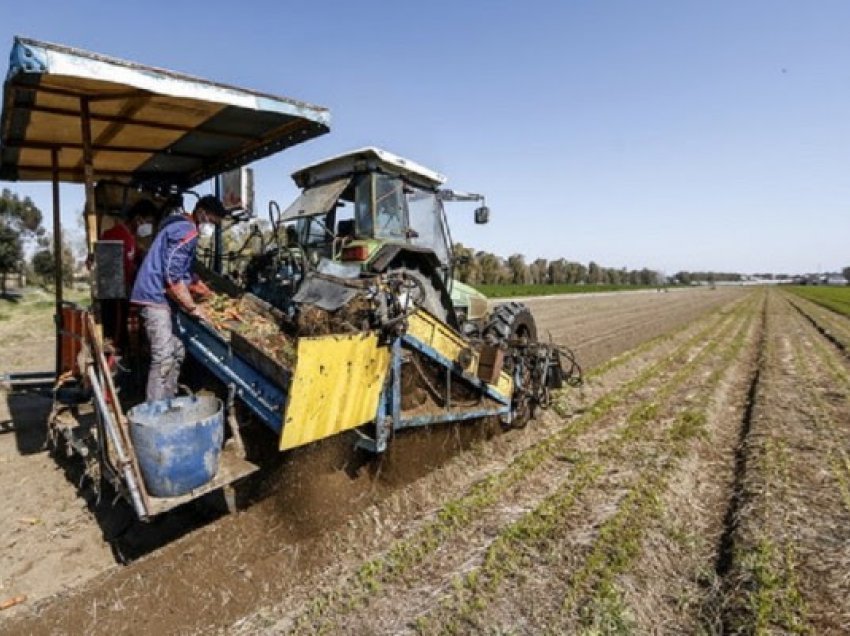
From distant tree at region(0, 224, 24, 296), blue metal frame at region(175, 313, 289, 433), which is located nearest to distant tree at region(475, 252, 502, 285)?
distant tree at region(0, 224, 24, 296)

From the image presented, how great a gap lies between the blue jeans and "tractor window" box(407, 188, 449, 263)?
282 cm

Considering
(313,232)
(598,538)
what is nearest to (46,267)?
(313,232)

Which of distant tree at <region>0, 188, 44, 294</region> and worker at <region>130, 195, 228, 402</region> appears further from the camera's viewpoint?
distant tree at <region>0, 188, 44, 294</region>

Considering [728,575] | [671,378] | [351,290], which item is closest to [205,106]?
[351,290]

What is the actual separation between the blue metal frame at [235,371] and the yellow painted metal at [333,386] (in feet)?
0.88

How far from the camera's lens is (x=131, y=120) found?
457cm

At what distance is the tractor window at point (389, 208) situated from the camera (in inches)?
218

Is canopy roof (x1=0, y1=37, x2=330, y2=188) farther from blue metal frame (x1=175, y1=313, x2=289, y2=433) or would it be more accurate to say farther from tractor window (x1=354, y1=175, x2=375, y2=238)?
blue metal frame (x1=175, y1=313, x2=289, y2=433)

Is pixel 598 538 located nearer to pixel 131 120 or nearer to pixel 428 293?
pixel 428 293

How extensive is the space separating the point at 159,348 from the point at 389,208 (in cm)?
263

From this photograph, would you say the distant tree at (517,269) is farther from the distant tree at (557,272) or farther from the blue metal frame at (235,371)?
the blue metal frame at (235,371)

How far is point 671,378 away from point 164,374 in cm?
803

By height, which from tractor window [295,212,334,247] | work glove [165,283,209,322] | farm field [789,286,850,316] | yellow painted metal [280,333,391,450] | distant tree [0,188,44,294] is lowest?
farm field [789,286,850,316]

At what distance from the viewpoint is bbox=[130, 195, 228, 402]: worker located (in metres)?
4.00
